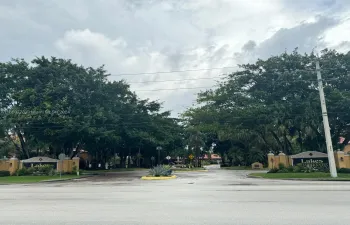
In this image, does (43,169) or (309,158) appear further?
(43,169)

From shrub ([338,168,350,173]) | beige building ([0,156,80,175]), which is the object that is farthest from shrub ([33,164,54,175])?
shrub ([338,168,350,173])

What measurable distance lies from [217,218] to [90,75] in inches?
1324

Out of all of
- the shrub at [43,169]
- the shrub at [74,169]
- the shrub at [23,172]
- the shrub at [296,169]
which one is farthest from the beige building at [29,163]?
the shrub at [296,169]

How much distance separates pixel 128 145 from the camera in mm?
54438

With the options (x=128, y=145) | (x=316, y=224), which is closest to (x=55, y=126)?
(x=128, y=145)

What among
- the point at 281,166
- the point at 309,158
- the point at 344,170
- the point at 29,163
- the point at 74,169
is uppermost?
the point at 29,163

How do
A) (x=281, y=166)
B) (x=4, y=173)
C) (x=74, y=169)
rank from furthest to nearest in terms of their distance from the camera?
(x=74, y=169)
(x=4, y=173)
(x=281, y=166)

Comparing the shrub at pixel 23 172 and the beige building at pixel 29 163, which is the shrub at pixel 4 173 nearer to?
the beige building at pixel 29 163

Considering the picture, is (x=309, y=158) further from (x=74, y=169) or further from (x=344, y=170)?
(x=74, y=169)

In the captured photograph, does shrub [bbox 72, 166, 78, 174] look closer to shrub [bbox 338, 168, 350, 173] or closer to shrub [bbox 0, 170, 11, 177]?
shrub [bbox 0, 170, 11, 177]

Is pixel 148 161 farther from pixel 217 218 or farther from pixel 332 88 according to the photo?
pixel 217 218

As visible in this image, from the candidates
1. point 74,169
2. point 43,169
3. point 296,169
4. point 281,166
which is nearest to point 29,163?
point 43,169

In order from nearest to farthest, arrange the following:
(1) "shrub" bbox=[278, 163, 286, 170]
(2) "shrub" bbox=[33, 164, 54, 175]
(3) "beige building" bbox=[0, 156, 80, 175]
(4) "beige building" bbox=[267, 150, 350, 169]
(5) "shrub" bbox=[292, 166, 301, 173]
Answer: (4) "beige building" bbox=[267, 150, 350, 169] → (5) "shrub" bbox=[292, 166, 301, 173] → (1) "shrub" bbox=[278, 163, 286, 170] → (2) "shrub" bbox=[33, 164, 54, 175] → (3) "beige building" bbox=[0, 156, 80, 175]

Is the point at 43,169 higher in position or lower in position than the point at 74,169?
higher
